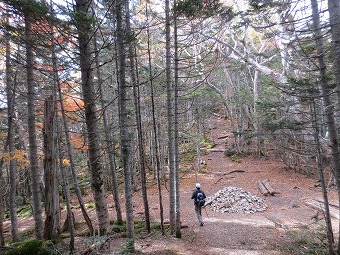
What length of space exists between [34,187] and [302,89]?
871cm

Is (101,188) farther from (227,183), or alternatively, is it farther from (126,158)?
(227,183)

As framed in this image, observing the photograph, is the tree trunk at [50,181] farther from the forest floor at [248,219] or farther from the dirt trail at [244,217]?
the dirt trail at [244,217]

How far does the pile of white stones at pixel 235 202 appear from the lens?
37.6 ft

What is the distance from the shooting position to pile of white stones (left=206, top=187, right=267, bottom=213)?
11.5 m

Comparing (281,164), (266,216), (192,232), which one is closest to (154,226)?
(192,232)

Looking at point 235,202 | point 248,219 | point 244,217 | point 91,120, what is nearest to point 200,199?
point 248,219

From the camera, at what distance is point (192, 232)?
26.6ft

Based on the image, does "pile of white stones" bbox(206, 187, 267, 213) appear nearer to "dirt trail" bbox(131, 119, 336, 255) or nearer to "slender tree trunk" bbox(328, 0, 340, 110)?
"dirt trail" bbox(131, 119, 336, 255)

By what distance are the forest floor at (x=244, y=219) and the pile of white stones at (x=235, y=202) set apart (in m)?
0.43

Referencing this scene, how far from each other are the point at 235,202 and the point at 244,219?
2217 mm

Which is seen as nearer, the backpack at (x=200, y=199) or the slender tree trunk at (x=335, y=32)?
the slender tree trunk at (x=335, y=32)

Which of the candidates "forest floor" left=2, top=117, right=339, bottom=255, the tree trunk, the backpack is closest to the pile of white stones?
"forest floor" left=2, top=117, right=339, bottom=255

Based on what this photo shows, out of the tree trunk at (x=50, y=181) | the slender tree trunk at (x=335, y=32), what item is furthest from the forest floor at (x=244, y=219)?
the slender tree trunk at (x=335, y=32)

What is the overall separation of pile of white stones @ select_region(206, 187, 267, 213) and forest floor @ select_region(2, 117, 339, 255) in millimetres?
426
